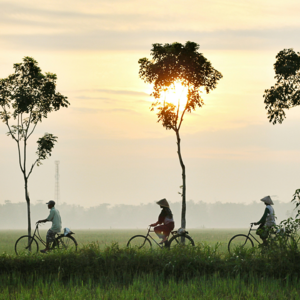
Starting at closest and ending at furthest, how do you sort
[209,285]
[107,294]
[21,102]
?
[107,294] < [209,285] < [21,102]

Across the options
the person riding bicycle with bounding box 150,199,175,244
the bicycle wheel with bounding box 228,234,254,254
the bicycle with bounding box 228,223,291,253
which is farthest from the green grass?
the bicycle wheel with bounding box 228,234,254,254

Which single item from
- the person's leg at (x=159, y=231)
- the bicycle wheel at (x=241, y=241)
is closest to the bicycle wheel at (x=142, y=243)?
the person's leg at (x=159, y=231)

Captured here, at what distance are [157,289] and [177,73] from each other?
14966mm

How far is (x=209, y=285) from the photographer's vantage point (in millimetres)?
13250

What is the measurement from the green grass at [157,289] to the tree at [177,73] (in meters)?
11.4

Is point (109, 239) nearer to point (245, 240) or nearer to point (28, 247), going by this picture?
point (28, 247)

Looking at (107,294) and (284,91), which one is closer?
(107,294)

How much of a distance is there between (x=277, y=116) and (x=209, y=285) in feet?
49.1

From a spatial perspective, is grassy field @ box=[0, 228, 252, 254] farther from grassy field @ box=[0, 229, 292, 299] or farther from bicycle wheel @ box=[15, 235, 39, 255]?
grassy field @ box=[0, 229, 292, 299]

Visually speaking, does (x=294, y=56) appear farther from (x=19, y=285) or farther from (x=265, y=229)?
(x=19, y=285)

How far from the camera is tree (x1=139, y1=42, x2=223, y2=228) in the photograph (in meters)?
25.1

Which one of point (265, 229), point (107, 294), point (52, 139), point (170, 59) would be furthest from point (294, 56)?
point (107, 294)

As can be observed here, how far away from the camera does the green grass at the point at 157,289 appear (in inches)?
480

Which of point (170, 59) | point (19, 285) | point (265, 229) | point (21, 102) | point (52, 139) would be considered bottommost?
point (19, 285)
